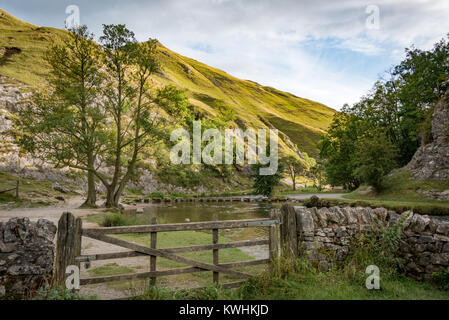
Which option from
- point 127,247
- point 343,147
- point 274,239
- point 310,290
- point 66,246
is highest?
point 343,147

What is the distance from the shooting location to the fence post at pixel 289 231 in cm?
747

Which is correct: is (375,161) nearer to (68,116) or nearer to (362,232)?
Result: (362,232)

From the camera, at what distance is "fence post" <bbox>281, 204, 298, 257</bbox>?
747 cm

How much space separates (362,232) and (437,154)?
25.6 metres

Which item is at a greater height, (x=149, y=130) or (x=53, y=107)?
(x=53, y=107)

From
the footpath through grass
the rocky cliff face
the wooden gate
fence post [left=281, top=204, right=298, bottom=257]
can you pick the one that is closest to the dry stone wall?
fence post [left=281, top=204, right=298, bottom=257]

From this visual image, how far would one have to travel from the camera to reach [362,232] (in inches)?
318

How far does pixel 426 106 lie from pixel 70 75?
4578 cm

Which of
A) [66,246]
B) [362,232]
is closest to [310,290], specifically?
[362,232]

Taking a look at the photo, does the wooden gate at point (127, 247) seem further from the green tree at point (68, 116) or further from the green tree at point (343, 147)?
the green tree at point (343, 147)
